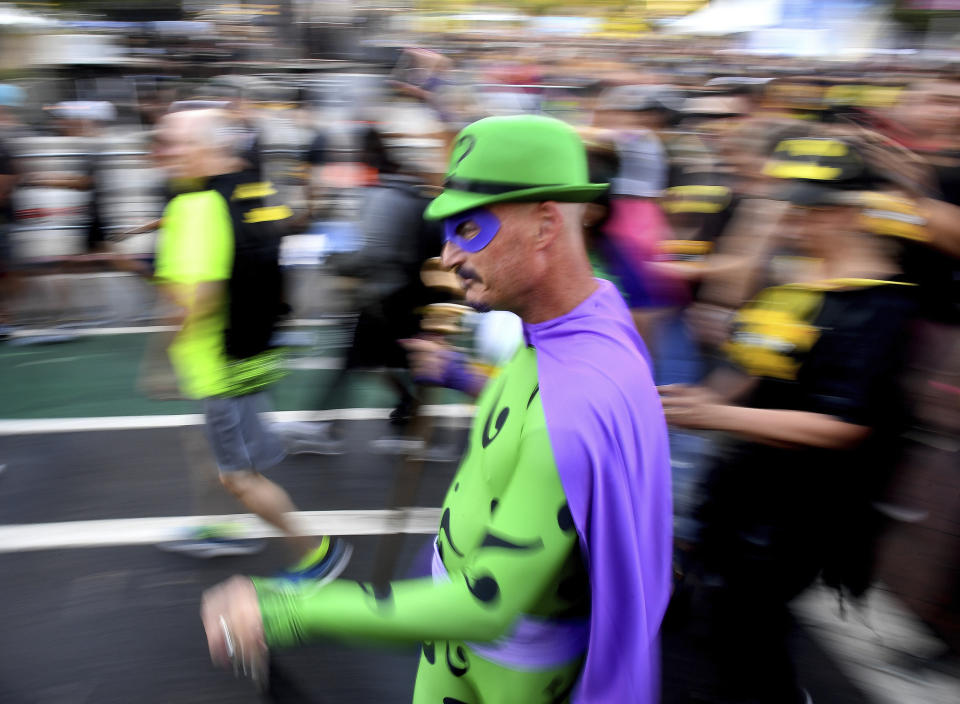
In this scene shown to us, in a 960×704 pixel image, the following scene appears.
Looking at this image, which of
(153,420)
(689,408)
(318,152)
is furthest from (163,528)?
(318,152)

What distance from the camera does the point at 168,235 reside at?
3379mm

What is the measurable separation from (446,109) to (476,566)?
4.05 meters

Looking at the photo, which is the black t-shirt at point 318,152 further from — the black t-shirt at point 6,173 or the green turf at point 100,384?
the black t-shirt at point 6,173

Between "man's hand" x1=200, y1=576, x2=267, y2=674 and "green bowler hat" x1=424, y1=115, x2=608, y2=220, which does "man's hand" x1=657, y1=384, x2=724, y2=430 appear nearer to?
"green bowler hat" x1=424, y1=115, x2=608, y2=220

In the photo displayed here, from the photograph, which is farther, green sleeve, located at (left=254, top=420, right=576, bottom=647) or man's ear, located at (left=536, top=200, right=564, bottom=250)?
man's ear, located at (left=536, top=200, right=564, bottom=250)

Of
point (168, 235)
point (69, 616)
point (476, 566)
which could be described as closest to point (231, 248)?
point (168, 235)

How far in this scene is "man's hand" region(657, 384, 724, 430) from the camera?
95.0 inches

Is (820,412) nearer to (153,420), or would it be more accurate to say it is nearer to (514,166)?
(514,166)

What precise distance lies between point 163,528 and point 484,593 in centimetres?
330

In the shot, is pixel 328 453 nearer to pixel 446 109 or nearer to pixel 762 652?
pixel 446 109

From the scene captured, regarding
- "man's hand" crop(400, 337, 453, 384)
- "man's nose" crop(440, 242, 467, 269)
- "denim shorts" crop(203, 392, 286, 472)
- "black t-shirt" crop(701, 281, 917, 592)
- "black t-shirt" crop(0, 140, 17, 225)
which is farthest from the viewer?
"black t-shirt" crop(0, 140, 17, 225)

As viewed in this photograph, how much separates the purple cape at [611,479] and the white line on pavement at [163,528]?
2.55 metres

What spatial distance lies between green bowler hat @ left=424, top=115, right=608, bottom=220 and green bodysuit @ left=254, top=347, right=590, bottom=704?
13.9 inches

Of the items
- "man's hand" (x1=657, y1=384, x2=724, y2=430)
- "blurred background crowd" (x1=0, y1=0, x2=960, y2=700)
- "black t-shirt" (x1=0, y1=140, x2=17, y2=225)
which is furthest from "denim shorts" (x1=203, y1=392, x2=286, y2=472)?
"black t-shirt" (x1=0, y1=140, x2=17, y2=225)
